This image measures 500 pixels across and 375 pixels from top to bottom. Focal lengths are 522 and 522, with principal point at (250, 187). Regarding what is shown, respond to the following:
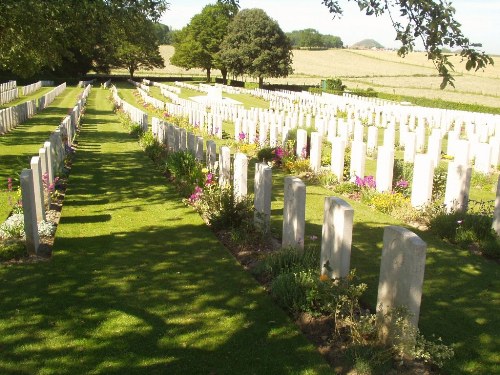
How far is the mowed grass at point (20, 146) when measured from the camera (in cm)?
1051

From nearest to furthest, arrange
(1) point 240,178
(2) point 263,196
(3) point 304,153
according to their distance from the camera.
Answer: (2) point 263,196 → (1) point 240,178 → (3) point 304,153

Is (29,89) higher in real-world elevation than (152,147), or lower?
higher

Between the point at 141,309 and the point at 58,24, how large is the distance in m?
8.49

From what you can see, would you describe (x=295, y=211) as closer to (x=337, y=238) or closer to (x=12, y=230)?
(x=337, y=238)

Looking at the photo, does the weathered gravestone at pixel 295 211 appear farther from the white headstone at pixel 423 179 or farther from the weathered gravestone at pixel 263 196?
the white headstone at pixel 423 179

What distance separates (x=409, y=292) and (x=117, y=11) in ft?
28.5

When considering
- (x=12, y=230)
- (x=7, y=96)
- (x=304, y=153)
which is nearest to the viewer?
(x=12, y=230)

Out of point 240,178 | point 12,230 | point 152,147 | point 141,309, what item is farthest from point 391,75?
point 141,309

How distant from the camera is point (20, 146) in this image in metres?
16.7

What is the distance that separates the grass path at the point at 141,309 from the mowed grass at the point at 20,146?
102 inches

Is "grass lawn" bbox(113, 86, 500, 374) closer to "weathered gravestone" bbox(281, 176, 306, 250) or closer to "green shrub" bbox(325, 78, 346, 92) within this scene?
"weathered gravestone" bbox(281, 176, 306, 250)

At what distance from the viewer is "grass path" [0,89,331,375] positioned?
420 centimetres

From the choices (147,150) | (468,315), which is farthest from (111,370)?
(147,150)

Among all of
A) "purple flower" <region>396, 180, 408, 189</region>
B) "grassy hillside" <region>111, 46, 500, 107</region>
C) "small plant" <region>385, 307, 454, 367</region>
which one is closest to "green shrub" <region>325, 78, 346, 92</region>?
"grassy hillside" <region>111, 46, 500, 107</region>
